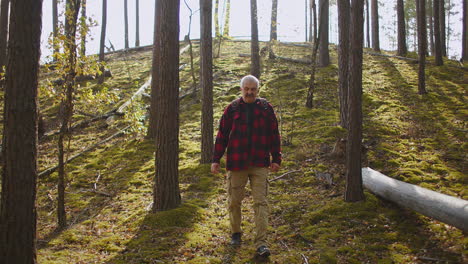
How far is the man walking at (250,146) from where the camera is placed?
4.86m

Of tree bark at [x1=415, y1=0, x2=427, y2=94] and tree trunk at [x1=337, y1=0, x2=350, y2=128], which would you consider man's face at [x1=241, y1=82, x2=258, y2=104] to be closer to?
tree trunk at [x1=337, y1=0, x2=350, y2=128]

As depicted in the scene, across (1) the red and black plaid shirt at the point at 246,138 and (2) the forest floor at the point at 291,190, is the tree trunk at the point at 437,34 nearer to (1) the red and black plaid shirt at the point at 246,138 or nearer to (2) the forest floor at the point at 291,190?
(2) the forest floor at the point at 291,190

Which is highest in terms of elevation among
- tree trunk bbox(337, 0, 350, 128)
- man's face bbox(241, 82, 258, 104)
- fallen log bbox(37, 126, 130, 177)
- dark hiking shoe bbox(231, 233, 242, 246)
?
tree trunk bbox(337, 0, 350, 128)

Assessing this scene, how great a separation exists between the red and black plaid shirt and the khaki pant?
0.13 m

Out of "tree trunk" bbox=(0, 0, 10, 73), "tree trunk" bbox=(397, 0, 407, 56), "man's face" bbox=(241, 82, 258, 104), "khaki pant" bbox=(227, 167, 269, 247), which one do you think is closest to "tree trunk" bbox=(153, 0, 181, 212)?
"khaki pant" bbox=(227, 167, 269, 247)

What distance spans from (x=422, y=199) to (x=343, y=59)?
6447 mm

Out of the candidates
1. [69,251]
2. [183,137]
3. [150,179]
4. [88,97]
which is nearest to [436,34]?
[183,137]

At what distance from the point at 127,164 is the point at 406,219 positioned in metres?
7.14

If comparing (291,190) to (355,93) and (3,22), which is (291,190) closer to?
(355,93)

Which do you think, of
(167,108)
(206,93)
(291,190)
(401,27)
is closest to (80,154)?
(206,93)

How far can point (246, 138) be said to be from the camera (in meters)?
4.92

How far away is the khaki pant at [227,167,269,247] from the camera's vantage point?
4.72 m

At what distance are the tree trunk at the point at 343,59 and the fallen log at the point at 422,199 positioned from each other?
368cm

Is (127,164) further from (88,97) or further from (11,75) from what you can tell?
(11,75)
